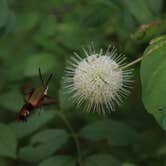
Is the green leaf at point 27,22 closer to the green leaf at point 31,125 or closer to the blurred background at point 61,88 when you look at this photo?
the blurred background at point 61,88

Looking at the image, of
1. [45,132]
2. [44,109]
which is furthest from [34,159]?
[44,109]

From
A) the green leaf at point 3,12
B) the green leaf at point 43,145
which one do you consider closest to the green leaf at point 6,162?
the green leaf at point 43,145

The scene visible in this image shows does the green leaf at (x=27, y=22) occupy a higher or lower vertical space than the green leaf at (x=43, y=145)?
higher

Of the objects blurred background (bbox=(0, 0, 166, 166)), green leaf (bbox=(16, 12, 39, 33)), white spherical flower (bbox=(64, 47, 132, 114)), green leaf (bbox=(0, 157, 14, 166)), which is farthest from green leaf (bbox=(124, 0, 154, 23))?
green leaf (bbox=(0, 157, 14, 166))

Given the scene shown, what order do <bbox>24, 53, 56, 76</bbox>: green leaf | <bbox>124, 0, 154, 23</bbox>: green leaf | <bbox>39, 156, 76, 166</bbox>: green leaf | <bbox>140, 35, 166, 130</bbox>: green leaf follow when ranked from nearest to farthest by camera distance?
<bbox>140, 35, 166, 130</bbox>: green leaf
<bbox>39, 156, 76, 166</bbox>: green leaf
<bbox>124, 0, 154, 23</bbox>: green leaf
<bbox>24, 53, 56, 76</bbox>: green leaf

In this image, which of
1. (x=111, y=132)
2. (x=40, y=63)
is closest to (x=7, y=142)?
(x=111, y=132)

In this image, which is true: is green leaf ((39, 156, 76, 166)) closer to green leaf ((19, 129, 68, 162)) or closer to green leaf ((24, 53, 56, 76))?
green leaf ((19, 129, 68, 162))
